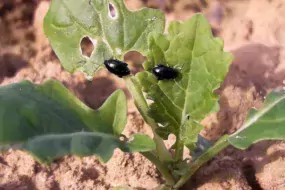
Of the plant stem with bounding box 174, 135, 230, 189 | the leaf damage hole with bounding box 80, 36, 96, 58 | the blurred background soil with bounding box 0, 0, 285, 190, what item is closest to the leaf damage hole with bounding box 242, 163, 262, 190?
the blurred background soil with bounding box 0, 0, 285, 190

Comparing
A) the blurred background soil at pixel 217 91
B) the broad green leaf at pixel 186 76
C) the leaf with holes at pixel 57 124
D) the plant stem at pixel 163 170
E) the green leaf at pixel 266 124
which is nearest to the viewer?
the leaf with holes at pixel 57 124

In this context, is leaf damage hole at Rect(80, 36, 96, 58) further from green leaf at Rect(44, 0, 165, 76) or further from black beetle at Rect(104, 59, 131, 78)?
black beetle at Rect(104, 59, 131, 78)

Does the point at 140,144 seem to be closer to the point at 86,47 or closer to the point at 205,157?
the point at 205,157

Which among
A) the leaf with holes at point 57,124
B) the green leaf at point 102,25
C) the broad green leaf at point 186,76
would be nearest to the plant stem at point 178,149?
the broad green leaf at point 186,76

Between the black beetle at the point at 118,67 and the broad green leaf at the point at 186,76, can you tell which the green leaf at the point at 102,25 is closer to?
the black beetle at the point at 118,67

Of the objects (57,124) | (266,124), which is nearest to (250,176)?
(266,124)

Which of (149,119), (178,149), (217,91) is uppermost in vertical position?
(217,91)
